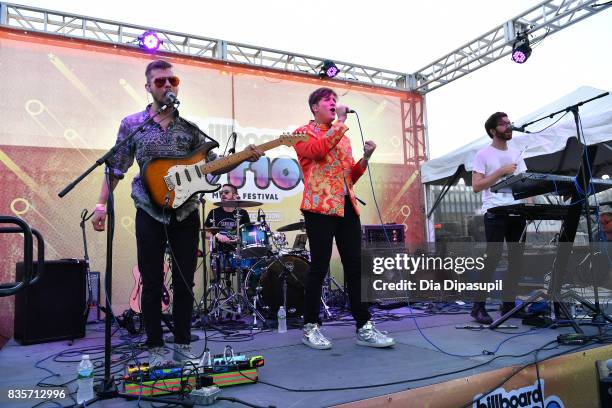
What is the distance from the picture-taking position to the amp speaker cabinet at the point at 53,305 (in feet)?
13.0

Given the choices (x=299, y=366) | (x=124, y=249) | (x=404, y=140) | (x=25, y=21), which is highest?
(x=25, y=21)

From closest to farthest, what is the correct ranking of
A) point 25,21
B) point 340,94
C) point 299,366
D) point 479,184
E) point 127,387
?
point 127,387
point 299,366
point 479,184
point 25,21
point 340,94

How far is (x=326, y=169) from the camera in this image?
3.11 metres

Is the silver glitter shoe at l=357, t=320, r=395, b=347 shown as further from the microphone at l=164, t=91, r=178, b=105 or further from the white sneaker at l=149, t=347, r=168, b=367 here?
the microphone at l=164, t=91, r=178, b=105

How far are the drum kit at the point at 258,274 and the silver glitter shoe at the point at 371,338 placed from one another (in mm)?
1742

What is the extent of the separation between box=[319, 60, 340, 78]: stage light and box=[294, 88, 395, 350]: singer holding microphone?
488 centimetres

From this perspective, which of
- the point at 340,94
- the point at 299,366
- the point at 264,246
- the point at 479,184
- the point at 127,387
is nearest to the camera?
the point at 127,387

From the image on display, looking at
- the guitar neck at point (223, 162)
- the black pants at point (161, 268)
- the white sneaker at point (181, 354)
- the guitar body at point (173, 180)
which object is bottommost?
the white sneaker at point (181, 354)

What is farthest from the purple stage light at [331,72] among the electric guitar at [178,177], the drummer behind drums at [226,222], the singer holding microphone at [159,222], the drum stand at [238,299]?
the electric guitar at [178,177]

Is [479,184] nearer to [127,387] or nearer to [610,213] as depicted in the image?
[127,387]

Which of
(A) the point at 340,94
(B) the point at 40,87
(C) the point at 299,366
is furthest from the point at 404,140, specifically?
(C) the point at 299,366

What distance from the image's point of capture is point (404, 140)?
869 centimetres

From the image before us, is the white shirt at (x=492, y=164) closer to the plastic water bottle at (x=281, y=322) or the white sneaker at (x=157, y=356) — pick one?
the plastic water bottle at (x=281, y=322)

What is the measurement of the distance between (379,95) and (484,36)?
213 centimetres
